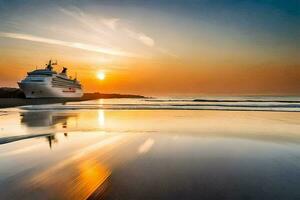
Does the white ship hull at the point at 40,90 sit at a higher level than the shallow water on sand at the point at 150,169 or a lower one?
higher

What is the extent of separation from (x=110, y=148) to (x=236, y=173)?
4946 millimetres

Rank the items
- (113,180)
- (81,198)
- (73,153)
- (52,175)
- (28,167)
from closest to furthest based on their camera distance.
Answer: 1. (81,198)
2. (113,180)
3. (52,175)
4. (28,167)
5. (73,153)

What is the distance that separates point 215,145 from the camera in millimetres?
10695

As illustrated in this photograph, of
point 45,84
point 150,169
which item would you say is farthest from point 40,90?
point 150,169

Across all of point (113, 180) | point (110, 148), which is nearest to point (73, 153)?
point (110, 148)

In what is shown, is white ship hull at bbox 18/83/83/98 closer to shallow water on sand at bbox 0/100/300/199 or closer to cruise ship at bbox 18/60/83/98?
cruise ship at bbox 18/60/83/98

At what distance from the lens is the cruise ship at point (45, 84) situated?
96562 mm

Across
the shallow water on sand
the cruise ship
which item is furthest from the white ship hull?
the shallow water on sand

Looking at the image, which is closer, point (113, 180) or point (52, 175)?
point (113, 180)

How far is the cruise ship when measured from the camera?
96.6 m

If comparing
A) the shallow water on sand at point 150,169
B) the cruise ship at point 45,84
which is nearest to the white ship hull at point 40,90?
the cruise ship at point 45,84

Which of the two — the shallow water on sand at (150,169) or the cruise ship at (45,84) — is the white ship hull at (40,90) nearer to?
the cruise ship at (45,84)

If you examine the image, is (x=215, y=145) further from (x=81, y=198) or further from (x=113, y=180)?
(x=81, y=198)

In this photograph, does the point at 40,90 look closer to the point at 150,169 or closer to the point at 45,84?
the point at 45,84
